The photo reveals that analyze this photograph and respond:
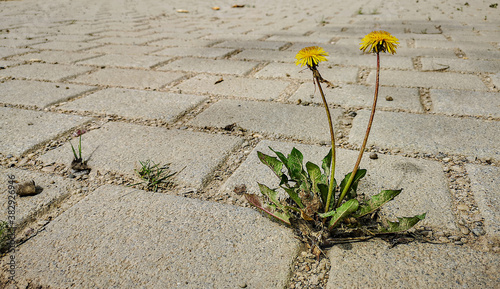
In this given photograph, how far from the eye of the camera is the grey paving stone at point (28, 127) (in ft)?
5.40

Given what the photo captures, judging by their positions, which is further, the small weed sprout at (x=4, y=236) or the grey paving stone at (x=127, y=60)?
the grey paving stone at (x=127, y=60)

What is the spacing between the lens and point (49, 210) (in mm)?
1207

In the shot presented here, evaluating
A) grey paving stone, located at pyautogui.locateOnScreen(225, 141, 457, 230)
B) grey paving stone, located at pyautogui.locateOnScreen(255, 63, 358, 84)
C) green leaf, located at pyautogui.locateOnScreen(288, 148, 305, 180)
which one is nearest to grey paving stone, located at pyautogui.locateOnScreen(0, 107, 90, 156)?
grey paving stone, located at pyautogui.locateOnScreen(225, 141, 457, 230)

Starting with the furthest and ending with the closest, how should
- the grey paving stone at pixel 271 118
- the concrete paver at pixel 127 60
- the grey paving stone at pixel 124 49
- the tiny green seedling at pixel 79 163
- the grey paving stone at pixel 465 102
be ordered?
the grey paving stone at pixel 124 49, the concrete paver at pixel 127 60, the grey paving stone at pixel 465 102, the grey paving stone at pixel 271 118, the tiny green seedling at pixel 79 163

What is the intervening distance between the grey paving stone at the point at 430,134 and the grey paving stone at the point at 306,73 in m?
0.76

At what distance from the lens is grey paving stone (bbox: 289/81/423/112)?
2.12 metres

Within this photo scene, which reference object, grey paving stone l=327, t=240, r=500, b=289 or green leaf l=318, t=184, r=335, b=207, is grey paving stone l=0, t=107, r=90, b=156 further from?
grey paving stone l=327, t=240, r=500, b=289

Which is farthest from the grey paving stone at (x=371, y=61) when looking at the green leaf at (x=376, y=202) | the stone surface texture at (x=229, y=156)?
the green leaf at (x=376, y=202)

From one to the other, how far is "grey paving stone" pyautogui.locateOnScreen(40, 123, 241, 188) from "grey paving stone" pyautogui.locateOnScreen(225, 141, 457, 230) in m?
0.14

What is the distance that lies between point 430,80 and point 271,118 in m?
1.36

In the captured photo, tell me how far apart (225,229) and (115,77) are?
207 cm

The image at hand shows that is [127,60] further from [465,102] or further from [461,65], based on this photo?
[461,65]

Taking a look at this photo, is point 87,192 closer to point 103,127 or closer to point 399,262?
point 103,127

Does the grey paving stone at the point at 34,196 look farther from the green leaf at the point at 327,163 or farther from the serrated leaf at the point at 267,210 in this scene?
the green leaf at the point at 327,163
